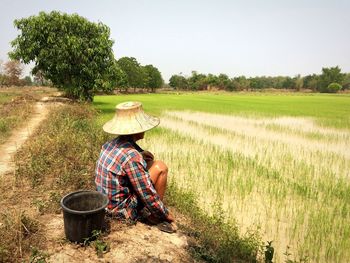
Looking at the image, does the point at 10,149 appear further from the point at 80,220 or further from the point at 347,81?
the point at 347,81

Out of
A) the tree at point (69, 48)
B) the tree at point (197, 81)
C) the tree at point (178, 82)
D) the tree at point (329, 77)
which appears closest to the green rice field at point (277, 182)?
the tree at point (69, 48)

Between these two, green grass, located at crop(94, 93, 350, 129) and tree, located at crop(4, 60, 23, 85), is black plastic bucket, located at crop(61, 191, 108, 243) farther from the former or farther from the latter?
tree, located at crop(4, 60, 23, 85)

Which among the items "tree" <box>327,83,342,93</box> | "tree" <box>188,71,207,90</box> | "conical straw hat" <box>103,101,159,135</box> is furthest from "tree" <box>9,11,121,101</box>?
"tree" <box>327,83,342,93</box>

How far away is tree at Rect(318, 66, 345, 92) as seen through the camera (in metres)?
91.4

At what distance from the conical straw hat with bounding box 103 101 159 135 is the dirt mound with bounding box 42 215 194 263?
3.48 ft

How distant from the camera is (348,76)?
10850cm

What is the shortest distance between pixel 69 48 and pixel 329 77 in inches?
3701

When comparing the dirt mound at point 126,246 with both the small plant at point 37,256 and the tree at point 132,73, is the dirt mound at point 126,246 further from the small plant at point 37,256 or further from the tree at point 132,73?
the tree at point 132,73

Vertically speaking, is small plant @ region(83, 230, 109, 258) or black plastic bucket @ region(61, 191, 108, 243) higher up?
black plastic bucket @ region(61, 191, 108, 243)

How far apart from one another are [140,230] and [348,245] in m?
2.56

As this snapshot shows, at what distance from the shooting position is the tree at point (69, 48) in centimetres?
1769

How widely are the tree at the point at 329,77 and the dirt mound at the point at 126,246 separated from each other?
100 meters

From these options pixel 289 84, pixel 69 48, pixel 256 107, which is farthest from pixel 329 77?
pixel 69 48

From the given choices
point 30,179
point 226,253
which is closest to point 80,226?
point 226,253
